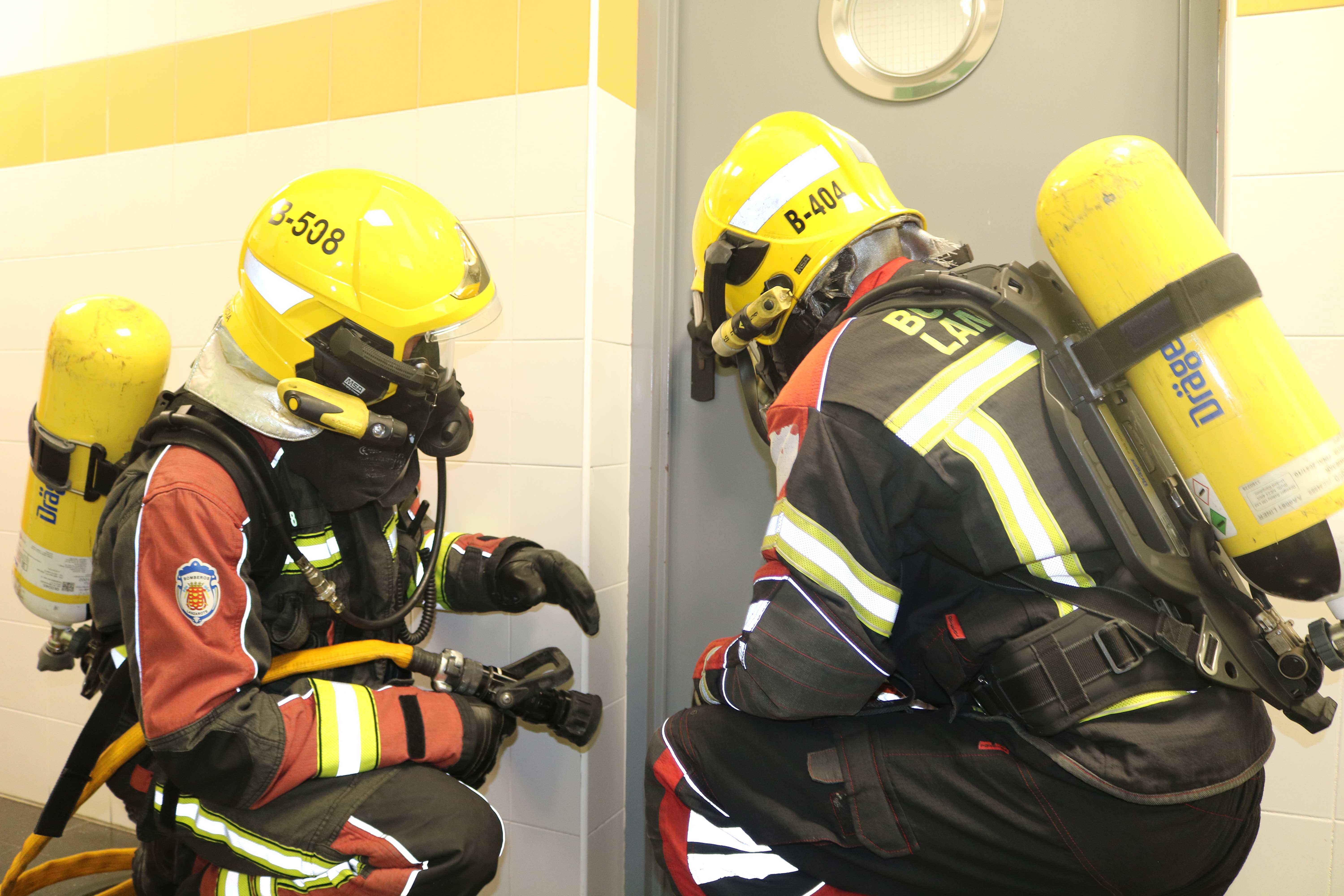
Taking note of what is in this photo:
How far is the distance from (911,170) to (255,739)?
1.84 m

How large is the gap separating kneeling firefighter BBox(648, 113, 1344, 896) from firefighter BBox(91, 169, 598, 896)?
0.59m

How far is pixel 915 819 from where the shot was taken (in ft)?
4.03

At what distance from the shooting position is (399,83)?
89.8 inches

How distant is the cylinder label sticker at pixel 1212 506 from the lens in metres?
1.14

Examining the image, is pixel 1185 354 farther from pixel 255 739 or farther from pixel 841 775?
pixel 255 739

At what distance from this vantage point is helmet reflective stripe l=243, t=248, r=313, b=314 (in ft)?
4.87

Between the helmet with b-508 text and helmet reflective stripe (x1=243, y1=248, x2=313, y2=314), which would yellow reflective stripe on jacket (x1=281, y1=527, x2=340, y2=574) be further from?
helmet reflective stripe (x1=243, y1=248, x2=313, y2=314)

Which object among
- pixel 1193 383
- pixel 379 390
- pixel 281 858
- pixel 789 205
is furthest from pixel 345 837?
pixel 1193 383

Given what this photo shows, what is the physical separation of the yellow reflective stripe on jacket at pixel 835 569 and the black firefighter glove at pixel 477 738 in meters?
0.70

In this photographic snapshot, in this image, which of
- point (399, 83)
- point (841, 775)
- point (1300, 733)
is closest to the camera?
point (841, 775)

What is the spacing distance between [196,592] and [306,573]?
7.9 inches

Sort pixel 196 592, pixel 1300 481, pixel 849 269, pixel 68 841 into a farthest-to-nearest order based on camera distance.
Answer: pixel 68 841, pixel 849 269, pixel 196 592, pixel 1300 481

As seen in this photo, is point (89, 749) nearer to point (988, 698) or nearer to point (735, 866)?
point (735, 866)

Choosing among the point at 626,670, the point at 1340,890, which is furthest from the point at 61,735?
the point at 1340,890
